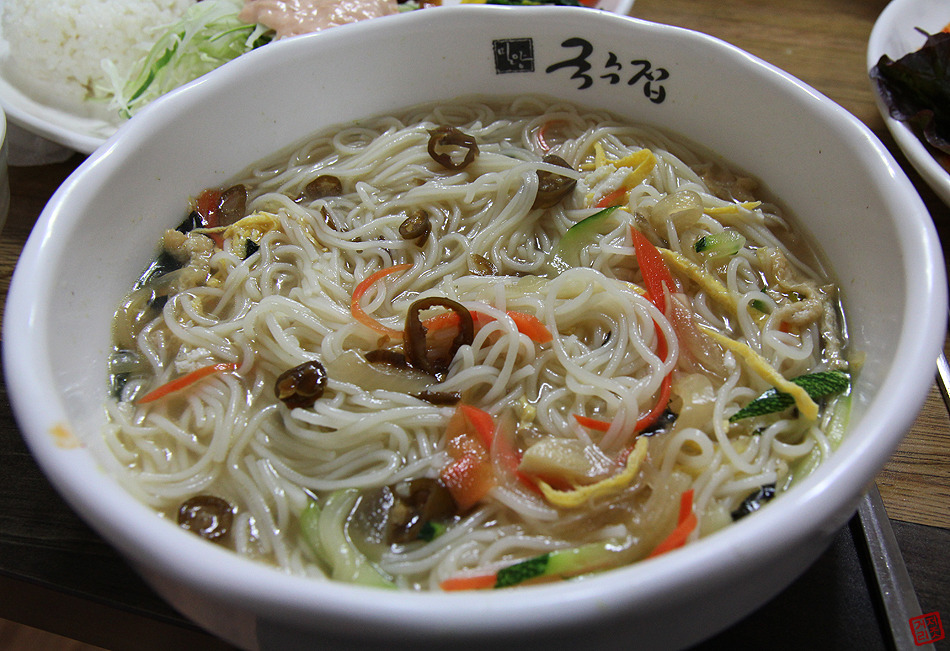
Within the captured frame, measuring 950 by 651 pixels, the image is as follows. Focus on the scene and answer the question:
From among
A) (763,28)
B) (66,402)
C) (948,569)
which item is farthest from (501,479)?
(763,28)

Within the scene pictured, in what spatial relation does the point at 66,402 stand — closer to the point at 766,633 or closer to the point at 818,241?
the point at 766,633

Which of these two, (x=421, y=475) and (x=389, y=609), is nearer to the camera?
(x=389, y=609)

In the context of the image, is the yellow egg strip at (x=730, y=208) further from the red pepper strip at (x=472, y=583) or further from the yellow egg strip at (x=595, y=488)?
the red pepper strip at (x=472, y=583)

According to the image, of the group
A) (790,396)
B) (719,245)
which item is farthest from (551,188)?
(790,396)

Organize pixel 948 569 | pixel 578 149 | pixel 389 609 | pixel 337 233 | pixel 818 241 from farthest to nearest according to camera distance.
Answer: pixel 578 149
pixel 337 233
pixel 818 241
pixel 948 569
pixel 389 609

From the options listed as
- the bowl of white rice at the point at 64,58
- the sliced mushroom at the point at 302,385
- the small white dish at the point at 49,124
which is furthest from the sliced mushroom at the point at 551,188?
the bowl of white rice at the point at 64,58

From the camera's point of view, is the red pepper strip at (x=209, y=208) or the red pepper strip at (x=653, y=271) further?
the red pepper strip at (x=209, y=208)

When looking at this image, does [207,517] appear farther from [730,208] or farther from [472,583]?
[730,208]
